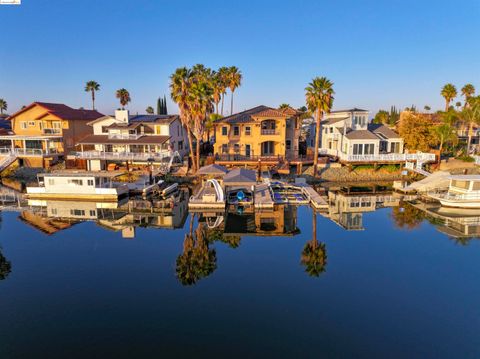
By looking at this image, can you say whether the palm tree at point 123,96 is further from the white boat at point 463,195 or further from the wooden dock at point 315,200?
the white boat at point 463,195

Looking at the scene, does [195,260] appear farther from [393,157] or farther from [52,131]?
[52,131]

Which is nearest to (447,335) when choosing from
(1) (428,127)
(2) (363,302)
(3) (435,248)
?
(2) (363,302)

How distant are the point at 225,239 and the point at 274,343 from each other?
11.8 m

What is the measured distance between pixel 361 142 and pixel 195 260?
3392 centimetres

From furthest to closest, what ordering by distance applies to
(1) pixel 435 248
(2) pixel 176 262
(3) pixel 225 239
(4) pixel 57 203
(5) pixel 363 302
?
(4) pixel 57 203 → (3) pixel 225 239 → (1) pixel 435 248 → (2) pixel 176 262 → (5) pixel 363 302

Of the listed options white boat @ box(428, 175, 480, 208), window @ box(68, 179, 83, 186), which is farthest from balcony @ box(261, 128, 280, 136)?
window @ box(68, 179, 83, 186)

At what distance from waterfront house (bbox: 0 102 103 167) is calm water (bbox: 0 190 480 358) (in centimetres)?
2658

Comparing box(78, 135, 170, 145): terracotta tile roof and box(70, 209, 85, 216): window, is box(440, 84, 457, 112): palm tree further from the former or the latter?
box(70, 209, 85, 216): window

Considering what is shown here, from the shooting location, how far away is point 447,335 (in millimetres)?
13031

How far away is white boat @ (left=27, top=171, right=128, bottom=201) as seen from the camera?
35.3m

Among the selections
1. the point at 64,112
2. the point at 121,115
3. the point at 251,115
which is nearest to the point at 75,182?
the point at 121,115

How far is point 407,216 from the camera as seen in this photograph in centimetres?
3003

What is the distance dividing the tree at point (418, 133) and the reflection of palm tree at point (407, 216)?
16.4 metres

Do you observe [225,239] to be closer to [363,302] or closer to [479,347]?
[363,302]
